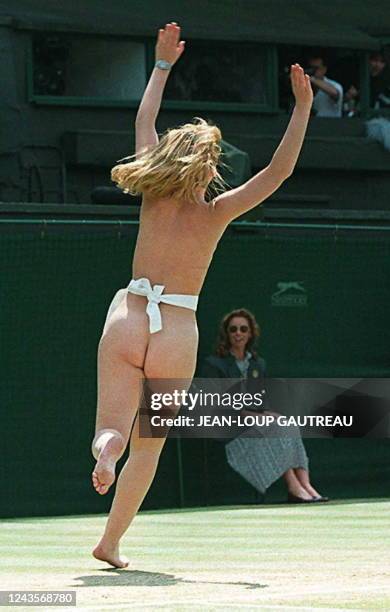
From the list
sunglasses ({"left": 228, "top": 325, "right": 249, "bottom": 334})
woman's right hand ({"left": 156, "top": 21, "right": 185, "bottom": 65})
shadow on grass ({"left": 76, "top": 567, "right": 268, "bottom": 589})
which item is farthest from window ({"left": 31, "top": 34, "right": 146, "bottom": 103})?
shadow on grass ({"left": 76, "top": 567, "right": 268, "bottom": 589})

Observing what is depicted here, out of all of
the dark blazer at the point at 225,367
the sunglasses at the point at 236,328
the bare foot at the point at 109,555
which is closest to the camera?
the bare foot at the point at 109,555

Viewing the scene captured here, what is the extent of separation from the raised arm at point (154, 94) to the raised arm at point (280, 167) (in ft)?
1.84

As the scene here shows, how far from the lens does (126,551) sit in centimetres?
922

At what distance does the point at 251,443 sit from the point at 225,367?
2.14 ft

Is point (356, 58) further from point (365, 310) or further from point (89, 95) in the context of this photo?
point (365, 310)

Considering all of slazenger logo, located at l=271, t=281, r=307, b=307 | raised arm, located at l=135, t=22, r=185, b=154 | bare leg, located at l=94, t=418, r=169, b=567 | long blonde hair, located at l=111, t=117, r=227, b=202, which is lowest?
bare leg, located at l=94, t=418, r=169, b=567

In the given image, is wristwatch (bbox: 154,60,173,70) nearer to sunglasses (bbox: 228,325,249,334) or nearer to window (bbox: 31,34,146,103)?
sunglasses (bbox: 228,325,249,334)

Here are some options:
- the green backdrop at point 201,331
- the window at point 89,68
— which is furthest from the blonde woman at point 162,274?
the window at point 89,68

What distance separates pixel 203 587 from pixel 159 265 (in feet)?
4.98

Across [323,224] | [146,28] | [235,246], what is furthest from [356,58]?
[235,246]

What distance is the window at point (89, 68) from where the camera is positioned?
19.2 metres

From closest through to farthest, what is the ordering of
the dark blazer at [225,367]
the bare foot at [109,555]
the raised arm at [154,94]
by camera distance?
the bare foot at [109,555] < the raised arm at [154,94] < the dark blazer at [225,367]

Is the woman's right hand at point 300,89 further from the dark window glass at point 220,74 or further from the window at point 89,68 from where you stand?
the dark window glass at point 220,74

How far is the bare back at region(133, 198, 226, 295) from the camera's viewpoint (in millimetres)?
7797
